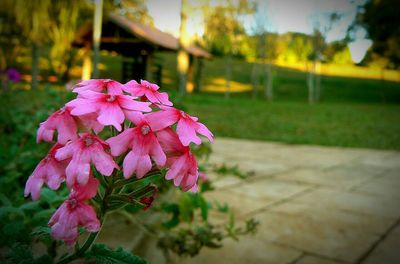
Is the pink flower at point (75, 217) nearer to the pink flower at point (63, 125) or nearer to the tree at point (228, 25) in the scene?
the pink flower at point (63, 125)

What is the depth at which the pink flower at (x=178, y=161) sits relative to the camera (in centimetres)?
73

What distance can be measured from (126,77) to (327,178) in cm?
2066

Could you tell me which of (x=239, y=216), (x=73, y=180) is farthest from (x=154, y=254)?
(x=73, y=180)

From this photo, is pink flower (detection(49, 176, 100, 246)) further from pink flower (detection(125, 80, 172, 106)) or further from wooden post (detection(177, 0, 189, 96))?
wooden post (detection(177, 0, 189, 96))

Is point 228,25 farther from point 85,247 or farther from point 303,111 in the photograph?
point 85,247

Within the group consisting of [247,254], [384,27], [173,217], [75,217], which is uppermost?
[384,27]

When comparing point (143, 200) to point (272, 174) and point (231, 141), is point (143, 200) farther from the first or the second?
point (231, 141)

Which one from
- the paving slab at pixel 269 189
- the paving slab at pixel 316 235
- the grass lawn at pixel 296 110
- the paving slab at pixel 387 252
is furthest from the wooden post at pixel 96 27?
the paving slab at pixel 387 252

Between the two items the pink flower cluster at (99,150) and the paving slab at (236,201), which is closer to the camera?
the pink flower cluster at (99,150)

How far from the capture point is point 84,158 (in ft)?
2.18

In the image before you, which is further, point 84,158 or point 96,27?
point 96,27

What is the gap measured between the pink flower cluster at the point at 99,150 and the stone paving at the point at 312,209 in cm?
135

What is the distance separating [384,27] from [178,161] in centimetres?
3755

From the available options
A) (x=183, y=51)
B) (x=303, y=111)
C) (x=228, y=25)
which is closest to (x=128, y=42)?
(x=183, y=51)
